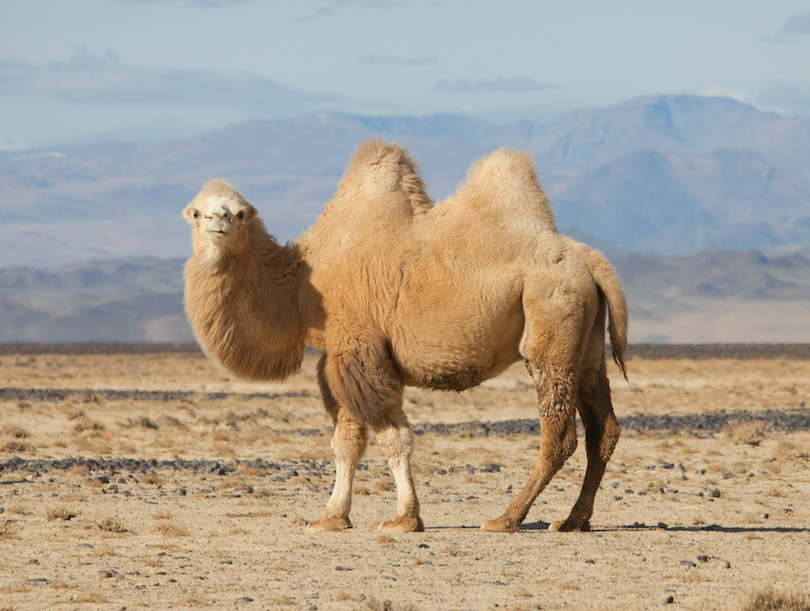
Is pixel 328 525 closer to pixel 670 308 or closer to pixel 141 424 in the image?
pixel 141 424

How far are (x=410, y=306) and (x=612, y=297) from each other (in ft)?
5.82

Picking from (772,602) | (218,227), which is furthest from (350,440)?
(772,602)

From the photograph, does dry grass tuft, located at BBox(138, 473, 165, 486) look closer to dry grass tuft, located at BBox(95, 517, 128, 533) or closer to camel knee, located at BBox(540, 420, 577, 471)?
dry grass tuft, located at BBox(95, 517, 128, 533)

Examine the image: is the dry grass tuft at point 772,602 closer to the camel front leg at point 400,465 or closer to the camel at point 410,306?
the camel at point 410,306

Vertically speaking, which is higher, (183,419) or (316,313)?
(316,313)

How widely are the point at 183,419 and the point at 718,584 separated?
15.5 meters

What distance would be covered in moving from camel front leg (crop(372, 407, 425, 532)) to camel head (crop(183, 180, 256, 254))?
203 cm

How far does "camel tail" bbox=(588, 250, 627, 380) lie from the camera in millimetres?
9023

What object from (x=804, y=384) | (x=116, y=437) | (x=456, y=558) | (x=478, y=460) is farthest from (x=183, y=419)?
(x=804, y=384)

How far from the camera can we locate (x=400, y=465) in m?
8.94

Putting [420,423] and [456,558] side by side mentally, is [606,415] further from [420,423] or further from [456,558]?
[420,423]

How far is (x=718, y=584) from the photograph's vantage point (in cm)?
703

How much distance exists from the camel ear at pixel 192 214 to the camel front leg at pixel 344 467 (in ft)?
7.03

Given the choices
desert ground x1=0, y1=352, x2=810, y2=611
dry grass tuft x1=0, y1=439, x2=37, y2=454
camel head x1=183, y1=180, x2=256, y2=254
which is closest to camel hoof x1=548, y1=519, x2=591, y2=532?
desert ground x1=0, y1=352, x2=810, y2=611
